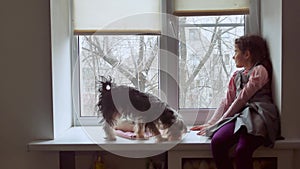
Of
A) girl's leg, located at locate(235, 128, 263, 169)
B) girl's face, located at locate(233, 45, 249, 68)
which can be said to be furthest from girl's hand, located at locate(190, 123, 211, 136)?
girl's face, located at locate(233, 45, 249, 68)

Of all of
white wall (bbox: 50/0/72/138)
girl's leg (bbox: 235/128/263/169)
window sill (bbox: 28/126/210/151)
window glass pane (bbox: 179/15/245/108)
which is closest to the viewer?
girl's leg (bbox: 235/128/263/169)

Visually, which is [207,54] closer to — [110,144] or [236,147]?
[236,147]

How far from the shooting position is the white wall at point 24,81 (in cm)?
188

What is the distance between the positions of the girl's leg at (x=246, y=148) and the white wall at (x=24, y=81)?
0.90 meters

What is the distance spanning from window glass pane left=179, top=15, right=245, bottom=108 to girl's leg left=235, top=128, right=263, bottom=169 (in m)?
0.45

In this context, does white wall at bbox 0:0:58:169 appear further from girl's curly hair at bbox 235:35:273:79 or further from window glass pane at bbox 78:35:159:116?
girl's curly hair at bbox 235:35:273:79

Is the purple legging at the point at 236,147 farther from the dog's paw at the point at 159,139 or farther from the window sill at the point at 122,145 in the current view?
the dog's paw at the point at 159,139

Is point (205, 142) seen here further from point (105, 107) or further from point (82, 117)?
point (82, 117)

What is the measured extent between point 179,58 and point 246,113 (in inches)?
21.0

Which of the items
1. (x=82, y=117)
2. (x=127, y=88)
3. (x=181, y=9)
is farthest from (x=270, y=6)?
(x=82, y=117)

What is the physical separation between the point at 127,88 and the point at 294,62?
0.79m

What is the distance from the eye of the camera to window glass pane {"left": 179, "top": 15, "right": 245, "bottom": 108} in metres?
2.17

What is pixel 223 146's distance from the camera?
1.78m

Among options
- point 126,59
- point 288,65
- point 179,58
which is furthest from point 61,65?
point 288,65
